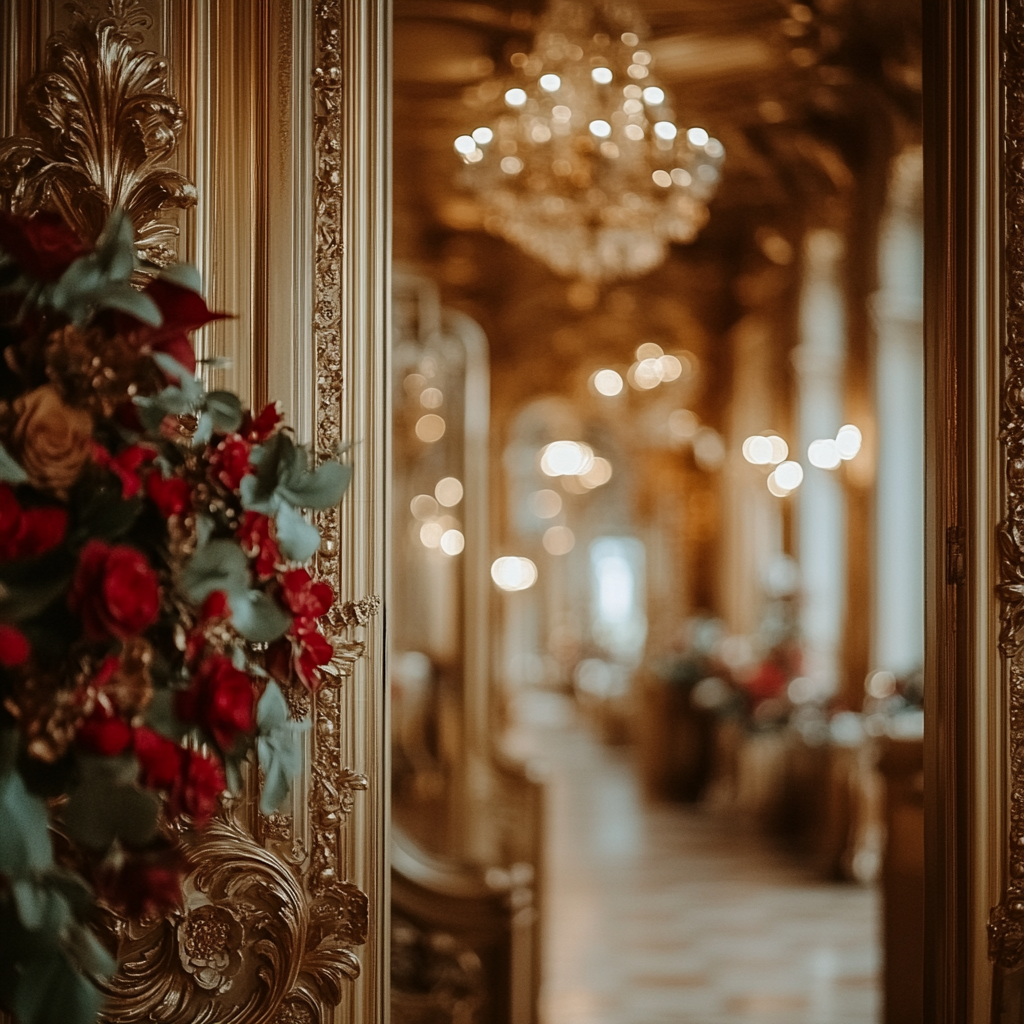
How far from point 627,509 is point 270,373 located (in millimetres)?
21003

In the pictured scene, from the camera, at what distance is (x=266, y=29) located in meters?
2.16

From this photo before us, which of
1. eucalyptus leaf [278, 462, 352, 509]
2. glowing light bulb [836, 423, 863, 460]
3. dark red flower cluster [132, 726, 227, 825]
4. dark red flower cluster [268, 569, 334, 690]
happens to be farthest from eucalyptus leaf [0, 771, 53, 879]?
glowing light bulb [836, 423, 863, 460]

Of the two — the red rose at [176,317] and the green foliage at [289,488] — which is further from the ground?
the red rose at [176,317]

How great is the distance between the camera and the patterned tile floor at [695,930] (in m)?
5.43

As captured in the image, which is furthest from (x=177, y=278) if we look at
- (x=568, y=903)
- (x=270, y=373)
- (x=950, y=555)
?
(x=568, y=903)

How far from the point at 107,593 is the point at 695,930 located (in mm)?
6183

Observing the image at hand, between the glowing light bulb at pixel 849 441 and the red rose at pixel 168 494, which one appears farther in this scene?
the glowing light bulb at pixel 849 441

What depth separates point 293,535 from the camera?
1410 millimetres

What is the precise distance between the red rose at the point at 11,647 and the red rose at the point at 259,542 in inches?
10.2

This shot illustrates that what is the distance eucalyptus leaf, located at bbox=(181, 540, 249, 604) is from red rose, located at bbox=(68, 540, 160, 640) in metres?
0.06

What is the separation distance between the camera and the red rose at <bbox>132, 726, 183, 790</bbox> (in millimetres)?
1223

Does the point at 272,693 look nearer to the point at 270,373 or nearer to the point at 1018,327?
the point at 270,373

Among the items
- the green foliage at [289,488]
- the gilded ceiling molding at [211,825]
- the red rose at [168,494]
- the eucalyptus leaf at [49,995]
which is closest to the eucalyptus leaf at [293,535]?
the green foliage at [289,488]

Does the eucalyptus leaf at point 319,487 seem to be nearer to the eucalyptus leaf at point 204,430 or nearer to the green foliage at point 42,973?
the eucalyptus leaf at point 204,430
